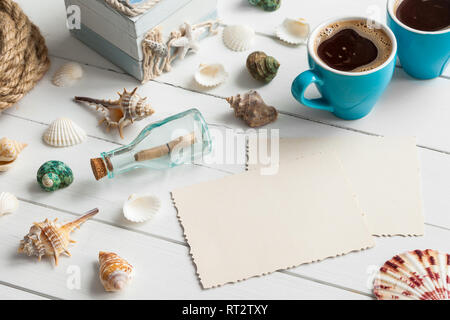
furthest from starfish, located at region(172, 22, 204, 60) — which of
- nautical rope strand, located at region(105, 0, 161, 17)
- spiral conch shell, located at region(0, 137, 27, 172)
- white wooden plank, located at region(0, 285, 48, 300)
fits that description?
white wooden plank, located at region(0, 285, 48, 300)

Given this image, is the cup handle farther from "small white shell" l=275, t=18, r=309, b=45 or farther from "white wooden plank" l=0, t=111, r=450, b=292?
"small white shell" l=275, t=18, r=309, b=45

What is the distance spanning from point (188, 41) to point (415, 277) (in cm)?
65

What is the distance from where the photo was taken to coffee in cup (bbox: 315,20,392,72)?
1.16 m

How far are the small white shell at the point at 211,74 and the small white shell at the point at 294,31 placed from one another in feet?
0.52

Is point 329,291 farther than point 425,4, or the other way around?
point 425,4

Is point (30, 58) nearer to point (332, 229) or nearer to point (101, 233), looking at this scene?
point (101, 233)

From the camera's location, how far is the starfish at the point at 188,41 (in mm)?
1305

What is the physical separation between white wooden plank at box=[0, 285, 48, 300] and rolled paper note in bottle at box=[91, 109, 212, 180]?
238 mm

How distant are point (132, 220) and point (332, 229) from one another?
358mm

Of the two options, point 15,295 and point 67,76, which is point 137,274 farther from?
point 67,76

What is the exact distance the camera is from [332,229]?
112 cm

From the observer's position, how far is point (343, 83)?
114cm
